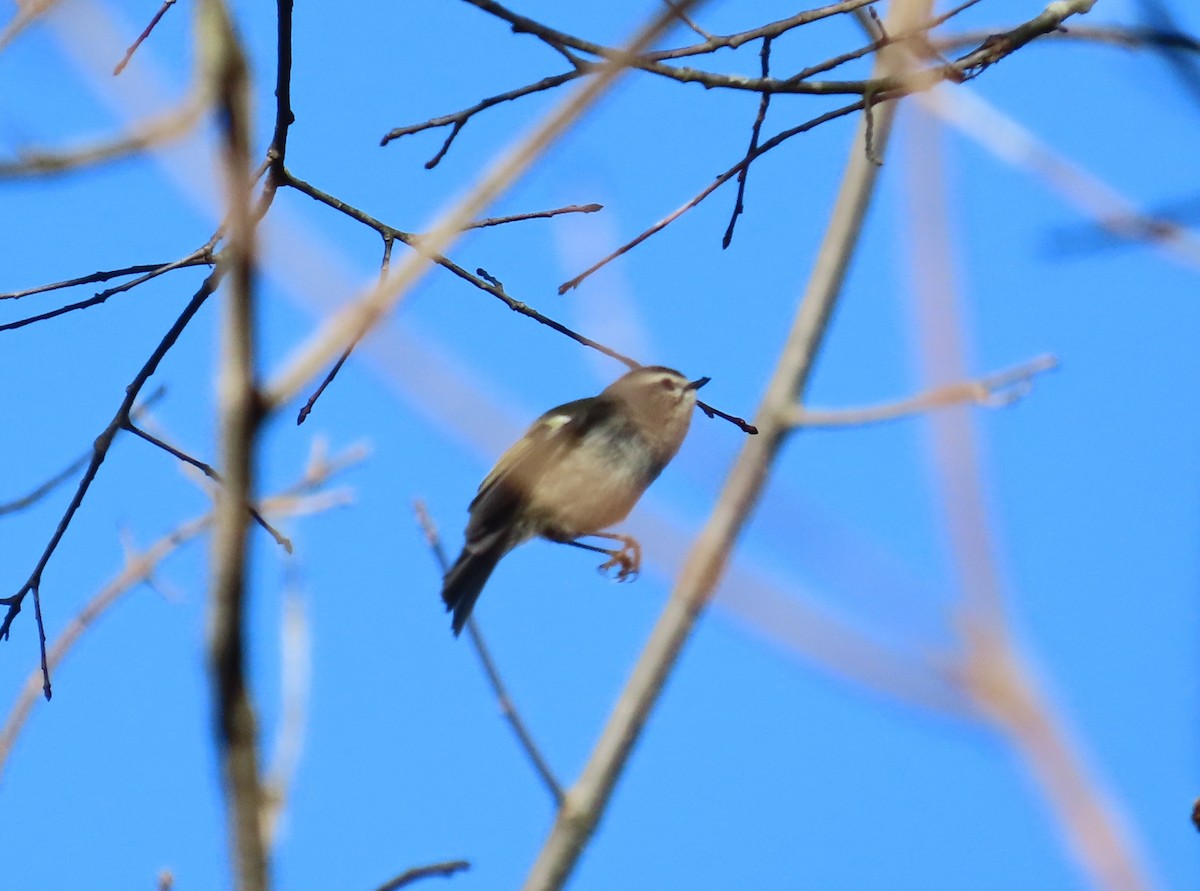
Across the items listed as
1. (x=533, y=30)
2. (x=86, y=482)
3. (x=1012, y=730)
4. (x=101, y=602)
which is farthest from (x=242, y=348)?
(x=101, y=602)

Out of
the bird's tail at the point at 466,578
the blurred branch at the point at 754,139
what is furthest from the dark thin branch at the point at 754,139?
the bird's tail at the point at 466,578

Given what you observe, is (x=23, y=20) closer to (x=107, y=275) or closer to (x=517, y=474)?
(x=107, y=275)

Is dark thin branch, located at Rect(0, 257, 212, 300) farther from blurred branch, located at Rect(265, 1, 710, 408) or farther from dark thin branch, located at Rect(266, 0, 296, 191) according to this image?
blurred branch, located at Rect(265, 1, 710, 408)

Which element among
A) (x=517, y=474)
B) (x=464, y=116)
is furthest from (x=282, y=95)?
(x=517, y=474)

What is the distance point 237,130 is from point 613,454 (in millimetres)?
4634

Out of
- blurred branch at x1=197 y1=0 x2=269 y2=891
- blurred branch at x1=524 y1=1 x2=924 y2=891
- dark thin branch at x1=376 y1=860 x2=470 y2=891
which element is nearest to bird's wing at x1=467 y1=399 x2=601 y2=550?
blurred branch at x1=524 y1=1 x2=924 y2=891

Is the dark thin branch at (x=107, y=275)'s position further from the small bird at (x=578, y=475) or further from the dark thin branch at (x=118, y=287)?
the small bird at (x=578, y=475)

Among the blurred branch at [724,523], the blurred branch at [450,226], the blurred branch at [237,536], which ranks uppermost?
the blurred branch at [724,523]

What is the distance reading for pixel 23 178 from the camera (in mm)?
1896

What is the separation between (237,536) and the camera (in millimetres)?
1027

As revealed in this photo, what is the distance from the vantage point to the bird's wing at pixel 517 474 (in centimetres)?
517

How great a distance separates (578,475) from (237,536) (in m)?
4.50

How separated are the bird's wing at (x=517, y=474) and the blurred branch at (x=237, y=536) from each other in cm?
384

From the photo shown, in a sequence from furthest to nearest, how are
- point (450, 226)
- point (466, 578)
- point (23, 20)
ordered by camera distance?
point (466, 578) < point (23, 20) < point (450, 226)
